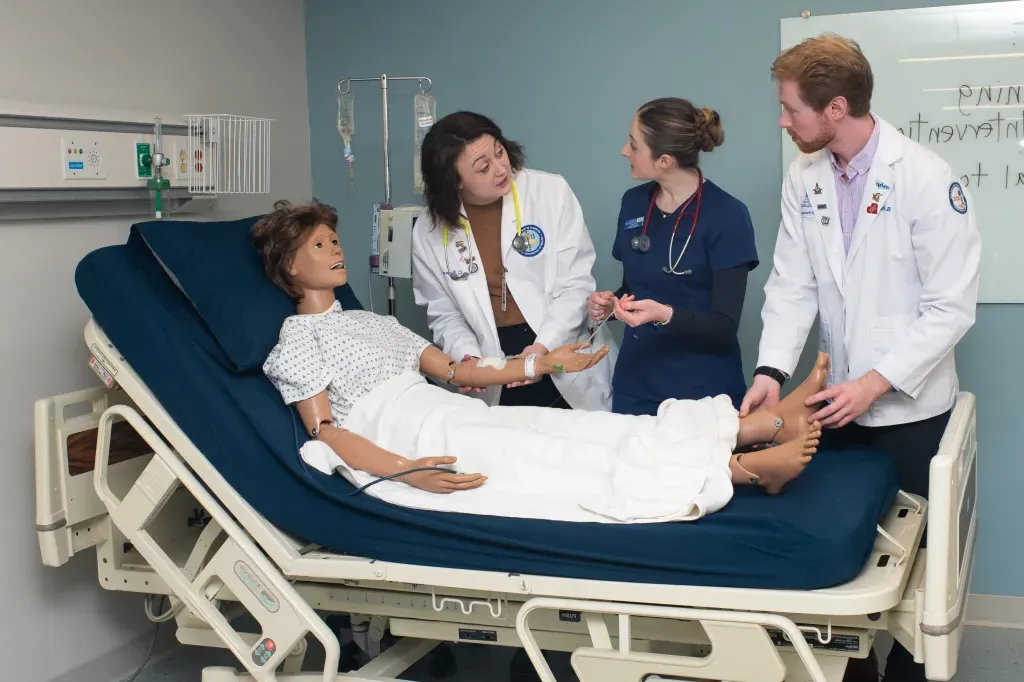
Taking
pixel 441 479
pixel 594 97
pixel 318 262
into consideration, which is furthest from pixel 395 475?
pixel 594 97

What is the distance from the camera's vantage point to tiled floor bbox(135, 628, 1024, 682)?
2.89 metres

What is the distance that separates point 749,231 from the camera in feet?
8.70

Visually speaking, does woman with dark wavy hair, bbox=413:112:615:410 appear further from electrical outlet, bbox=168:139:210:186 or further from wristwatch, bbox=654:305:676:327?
electrical outlet, bbox=168:139:210:186

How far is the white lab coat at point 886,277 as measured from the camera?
7.77 feet

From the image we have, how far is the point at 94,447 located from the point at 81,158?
740 mm

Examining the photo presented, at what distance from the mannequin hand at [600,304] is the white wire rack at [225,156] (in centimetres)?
111

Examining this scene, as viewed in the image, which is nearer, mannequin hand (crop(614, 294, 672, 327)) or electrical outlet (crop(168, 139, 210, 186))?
mannequin hand (crop(614, 294, 672, 327))

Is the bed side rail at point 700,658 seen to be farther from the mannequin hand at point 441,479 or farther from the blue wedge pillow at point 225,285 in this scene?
the blue wedge pillow at point 225,285

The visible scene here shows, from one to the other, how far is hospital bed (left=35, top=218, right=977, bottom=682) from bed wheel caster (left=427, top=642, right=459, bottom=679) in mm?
201

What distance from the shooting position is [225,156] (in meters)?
3.17

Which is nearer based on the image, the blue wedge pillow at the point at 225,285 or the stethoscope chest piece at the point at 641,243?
the blue wedge pillow at the point at 225,285

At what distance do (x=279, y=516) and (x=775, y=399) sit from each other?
3.98 ft

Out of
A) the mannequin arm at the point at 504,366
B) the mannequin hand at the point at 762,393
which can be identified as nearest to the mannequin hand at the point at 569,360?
the mannequin arm at the point at 504,366

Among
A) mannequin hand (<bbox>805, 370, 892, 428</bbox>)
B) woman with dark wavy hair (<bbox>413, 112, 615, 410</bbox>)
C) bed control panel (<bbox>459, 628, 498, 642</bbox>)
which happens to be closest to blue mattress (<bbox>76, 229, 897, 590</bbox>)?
mannequin hand (<bbox>805, 370, 892, 428</bbox>)
